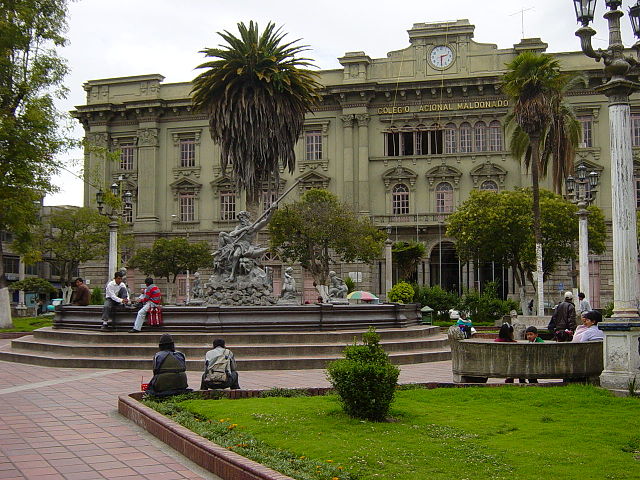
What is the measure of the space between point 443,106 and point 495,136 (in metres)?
4.04

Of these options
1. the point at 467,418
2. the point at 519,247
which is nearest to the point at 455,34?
the point at 519,247

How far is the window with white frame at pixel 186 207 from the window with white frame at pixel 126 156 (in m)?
4.85

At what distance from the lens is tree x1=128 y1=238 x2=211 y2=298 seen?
4878 cm

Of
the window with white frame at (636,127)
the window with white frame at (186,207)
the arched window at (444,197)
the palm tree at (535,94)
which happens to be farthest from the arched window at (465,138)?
the window with white frame at (186,207)

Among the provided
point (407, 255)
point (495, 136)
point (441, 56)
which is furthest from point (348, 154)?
point (407, 255)

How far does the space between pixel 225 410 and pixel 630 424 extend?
5.08 meters

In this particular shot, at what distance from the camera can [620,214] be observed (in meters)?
11.7

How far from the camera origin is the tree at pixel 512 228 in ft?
124

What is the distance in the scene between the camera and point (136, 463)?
26.2 feet

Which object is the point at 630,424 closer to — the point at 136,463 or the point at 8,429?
the point at 136,463

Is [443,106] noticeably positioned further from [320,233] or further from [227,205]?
[227,205]

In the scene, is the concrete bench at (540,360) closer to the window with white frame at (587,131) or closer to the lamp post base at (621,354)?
the lamp post base at (621,354)

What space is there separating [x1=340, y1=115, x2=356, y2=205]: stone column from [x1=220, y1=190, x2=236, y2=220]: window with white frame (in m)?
8.57

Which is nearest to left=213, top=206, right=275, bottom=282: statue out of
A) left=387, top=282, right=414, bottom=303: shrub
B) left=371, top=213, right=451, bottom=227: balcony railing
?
left=387, top=282, right=414, bottom=303: shrub
